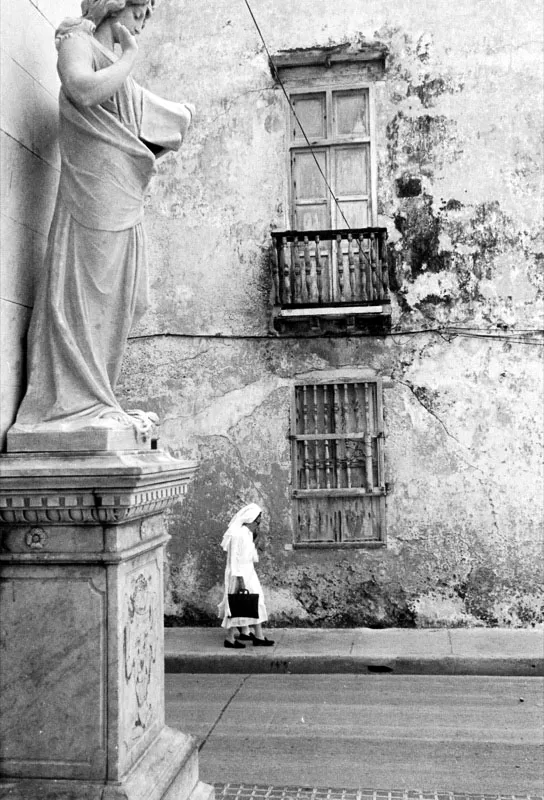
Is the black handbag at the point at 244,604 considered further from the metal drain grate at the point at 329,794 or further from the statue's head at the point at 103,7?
the statue's head at the point at 103,7

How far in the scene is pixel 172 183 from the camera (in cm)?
1115

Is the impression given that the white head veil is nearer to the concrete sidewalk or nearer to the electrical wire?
the concrete sidewalk

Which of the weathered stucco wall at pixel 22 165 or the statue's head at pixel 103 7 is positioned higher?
the statue's head at pixel 103 7

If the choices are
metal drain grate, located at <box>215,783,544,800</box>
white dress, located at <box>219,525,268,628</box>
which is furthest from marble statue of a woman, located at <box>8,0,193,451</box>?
white dress, located at <box>219,525,268,628</box>

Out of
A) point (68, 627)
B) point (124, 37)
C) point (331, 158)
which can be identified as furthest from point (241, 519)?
point (124, 37)

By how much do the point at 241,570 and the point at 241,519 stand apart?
0.60 metres

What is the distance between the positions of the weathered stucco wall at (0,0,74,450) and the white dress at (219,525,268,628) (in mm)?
6173

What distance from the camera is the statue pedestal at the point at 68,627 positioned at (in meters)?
3.26

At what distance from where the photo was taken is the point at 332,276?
10219mm

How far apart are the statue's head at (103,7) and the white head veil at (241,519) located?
6.71 m

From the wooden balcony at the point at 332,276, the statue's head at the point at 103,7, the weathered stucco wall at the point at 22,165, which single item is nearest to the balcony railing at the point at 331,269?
the wooden balcony at the point at 332,276

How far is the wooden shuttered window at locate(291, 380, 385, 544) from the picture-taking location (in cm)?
1043

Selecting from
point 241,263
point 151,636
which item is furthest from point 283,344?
point 151,636

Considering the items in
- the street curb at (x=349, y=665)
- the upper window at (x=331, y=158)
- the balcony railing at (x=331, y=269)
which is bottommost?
the street curb at (x=349, y=665)
